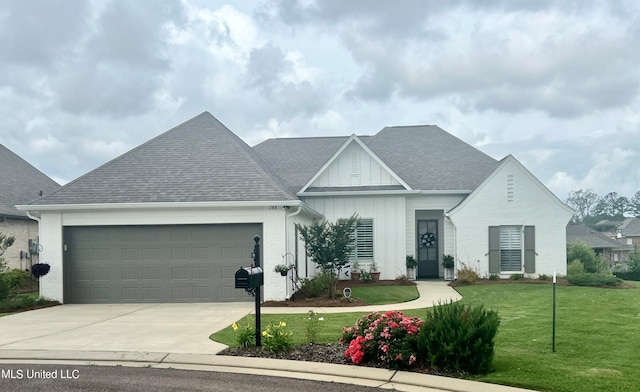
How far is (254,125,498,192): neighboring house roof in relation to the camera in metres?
23.7

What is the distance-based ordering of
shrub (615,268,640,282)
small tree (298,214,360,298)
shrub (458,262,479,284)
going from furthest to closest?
1. shrub (615,268,640,282)
2. shrub (458,262,479,284)
3. small tree (298,214,360,298)

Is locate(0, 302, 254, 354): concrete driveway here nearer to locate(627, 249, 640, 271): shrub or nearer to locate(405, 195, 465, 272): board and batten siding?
locate(405, 195, 465, 272): board and batten siding

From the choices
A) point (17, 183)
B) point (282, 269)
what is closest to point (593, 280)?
point (282, 269)

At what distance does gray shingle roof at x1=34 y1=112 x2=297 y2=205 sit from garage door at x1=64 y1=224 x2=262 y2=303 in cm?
95

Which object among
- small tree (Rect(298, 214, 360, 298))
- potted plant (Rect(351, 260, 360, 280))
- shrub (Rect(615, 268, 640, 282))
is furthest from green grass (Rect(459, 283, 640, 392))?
shrub (Rect(615, 268, 640, 282))

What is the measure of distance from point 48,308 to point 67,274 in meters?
1.23

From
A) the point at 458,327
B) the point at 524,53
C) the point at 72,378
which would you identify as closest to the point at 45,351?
the point at 72,378

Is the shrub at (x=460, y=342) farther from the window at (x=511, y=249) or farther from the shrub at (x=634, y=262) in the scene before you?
the shrub at (x=634, y=262)

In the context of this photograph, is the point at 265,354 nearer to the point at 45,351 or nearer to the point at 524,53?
the point at 45,351

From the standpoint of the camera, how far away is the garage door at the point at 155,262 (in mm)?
16500

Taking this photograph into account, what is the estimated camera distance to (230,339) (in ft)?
34.2

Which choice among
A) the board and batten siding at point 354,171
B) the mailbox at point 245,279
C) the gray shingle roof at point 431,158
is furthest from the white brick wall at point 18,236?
the mailbox at point 245,279

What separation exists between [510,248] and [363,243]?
5.77 meters

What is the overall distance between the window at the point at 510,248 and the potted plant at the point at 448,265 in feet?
6.34
